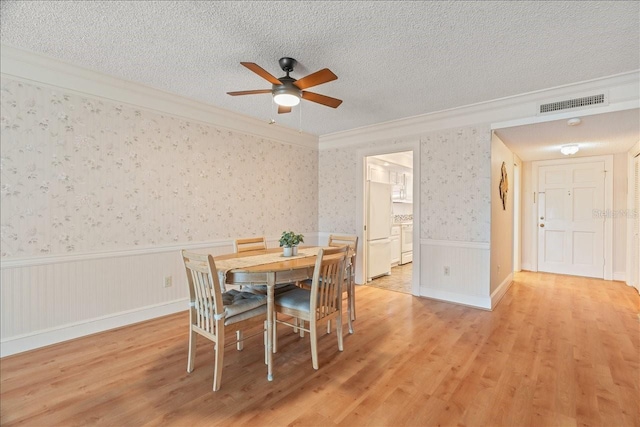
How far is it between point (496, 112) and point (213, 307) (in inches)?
145

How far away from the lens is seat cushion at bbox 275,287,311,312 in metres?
2.39

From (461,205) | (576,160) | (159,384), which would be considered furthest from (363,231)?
(576,160)

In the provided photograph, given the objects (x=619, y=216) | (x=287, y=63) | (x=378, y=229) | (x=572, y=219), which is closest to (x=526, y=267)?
(x=572, y=219)

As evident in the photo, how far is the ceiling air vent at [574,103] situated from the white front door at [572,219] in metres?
2.93

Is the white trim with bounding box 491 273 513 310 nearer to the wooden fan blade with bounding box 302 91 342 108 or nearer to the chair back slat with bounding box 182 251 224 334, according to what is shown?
the wooden fan blade with bounding box 302 91 342 108

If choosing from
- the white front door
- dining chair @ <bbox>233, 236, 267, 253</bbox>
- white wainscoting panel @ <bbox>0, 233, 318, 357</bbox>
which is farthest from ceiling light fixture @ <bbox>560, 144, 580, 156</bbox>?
white wainscoting panel @ <bbox>0, 233, 318, 357</bbox>

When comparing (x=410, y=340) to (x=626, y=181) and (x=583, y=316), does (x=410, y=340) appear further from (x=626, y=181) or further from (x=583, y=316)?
(x=626, y=181)

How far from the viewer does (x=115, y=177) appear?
3.03 meters

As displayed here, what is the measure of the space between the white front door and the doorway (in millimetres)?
2454

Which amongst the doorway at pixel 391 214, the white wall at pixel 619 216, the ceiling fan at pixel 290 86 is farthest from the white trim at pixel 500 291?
the ceiling fan at pixel 290 86

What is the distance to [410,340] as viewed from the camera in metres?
2.79

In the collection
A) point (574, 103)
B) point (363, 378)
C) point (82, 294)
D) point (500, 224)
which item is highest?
point (574, 103)

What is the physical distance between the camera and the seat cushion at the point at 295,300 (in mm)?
2389

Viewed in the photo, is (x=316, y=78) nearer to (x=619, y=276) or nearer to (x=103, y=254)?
(x=103, y=254)
